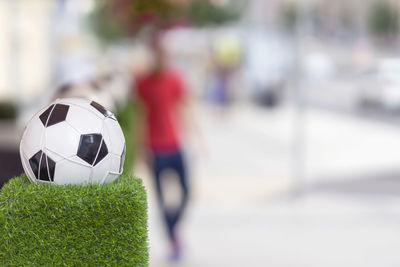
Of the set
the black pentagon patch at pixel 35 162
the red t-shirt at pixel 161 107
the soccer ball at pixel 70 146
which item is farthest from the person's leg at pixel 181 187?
the black pentagon patch at pixel 35 162

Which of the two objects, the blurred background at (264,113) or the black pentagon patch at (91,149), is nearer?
the black pentagon patch at (91,149)

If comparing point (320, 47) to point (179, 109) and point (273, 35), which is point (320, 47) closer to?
point (273, 35)

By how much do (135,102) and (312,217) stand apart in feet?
10.1

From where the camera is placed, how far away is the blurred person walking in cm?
634

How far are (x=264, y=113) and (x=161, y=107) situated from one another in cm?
2032

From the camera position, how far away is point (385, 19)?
95.1ft

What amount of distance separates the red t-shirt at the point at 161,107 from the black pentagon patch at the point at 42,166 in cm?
384

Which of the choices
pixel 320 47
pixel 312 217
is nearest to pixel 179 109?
pixel 312 217

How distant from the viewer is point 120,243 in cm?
245

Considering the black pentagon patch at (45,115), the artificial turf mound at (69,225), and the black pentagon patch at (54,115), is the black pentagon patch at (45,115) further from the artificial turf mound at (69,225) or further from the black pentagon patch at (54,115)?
the artificial turf mound at (69,225)

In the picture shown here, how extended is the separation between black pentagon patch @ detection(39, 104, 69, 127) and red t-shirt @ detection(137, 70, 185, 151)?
378 centimetres

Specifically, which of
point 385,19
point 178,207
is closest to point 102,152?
point 178,207

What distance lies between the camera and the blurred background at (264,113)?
7.03 meters

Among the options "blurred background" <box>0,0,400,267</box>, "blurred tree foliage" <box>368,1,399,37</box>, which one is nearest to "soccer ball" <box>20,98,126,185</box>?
"blurred background" <box>0,0,400,267</box>
